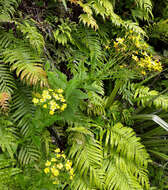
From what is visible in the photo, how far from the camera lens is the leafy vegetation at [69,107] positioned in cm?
139

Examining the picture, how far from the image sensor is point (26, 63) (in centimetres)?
161

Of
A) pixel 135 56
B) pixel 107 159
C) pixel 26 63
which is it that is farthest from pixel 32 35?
pixel 107 159

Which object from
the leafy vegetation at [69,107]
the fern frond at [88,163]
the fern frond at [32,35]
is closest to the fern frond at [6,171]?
the leafy vegetation at [69,107]

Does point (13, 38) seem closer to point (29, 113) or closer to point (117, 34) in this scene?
point (29, 113)

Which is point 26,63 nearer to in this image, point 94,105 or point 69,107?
point 69,107

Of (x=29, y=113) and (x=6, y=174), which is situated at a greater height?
(x=29, y=113)

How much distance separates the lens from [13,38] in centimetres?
170

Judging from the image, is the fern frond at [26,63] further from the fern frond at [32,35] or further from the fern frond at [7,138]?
the fern frond at [7,138]

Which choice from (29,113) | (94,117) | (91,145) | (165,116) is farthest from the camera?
(165,116)

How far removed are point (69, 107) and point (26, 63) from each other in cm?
58

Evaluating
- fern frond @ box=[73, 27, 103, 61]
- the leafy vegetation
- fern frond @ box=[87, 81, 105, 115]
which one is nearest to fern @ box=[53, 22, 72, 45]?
the leafy vegetation

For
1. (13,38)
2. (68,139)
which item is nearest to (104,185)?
(68,139)

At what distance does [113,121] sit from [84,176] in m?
0.67

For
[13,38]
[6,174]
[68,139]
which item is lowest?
[6,174]
